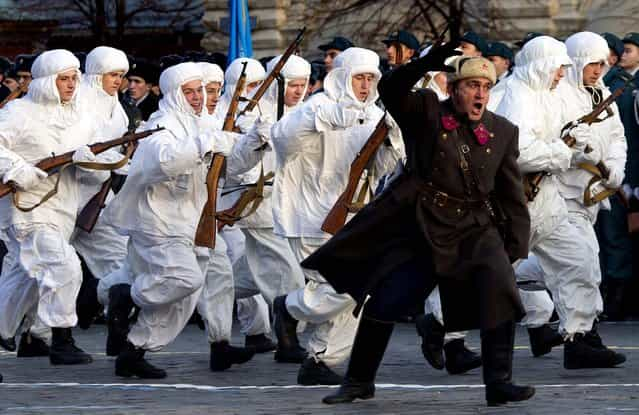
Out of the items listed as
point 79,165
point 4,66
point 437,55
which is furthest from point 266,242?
point 4,66

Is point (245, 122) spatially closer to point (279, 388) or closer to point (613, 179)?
point (613, 179)

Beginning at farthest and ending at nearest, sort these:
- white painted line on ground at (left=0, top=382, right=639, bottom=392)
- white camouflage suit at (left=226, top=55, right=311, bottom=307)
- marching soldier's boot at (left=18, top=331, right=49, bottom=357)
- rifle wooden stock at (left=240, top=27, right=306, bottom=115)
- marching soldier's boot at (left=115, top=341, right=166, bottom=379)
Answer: marching soldier's boot at (left=18, top=331, right=49, bottom=357)
white camouflage suit at (left=226, top=55, right=311, bottom=307)
rifle wooden stock at (left=240, top=27, right=306, bottom=115)
marching soldier's boot at (left=115, top=341, right=166, bottom=379)
white painted line on ground at (left=0, top=382, right=639, bottom=392)

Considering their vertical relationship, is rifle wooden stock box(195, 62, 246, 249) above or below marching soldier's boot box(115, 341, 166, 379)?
above

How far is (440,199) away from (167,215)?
9.90 feet

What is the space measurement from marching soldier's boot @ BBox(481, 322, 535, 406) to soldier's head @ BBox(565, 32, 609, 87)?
151 inches

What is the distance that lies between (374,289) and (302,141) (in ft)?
7.60

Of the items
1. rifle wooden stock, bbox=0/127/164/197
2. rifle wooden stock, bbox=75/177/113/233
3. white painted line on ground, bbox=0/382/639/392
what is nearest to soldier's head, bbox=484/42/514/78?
rifle wooden stock, bbox=75/177/113/233

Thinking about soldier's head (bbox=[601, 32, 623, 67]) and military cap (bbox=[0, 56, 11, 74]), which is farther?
military cap (bbox=[0, 56, 11, 74])

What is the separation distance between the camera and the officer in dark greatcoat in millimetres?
10438

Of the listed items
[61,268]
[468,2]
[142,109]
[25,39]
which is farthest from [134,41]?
[61,268]

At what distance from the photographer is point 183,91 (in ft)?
43.8

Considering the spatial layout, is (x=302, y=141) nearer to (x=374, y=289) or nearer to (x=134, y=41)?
(x=374, y=289)

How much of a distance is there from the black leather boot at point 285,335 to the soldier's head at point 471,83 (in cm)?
304

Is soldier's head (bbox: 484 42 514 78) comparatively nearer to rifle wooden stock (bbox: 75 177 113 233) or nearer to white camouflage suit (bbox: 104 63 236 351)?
rifle wooden stock (bbox: 75 177 113 233)
